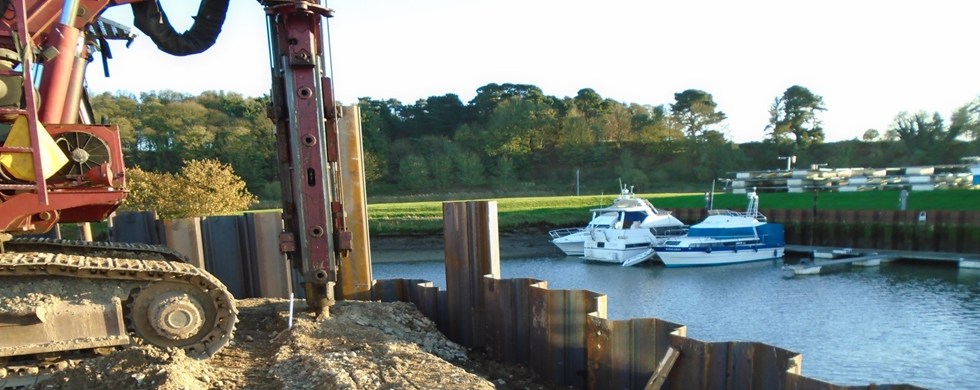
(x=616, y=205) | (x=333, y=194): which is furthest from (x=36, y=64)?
(x=616, y=205)

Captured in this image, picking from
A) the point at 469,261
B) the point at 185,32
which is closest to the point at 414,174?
the point at 469,261

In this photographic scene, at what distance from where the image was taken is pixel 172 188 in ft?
76.0

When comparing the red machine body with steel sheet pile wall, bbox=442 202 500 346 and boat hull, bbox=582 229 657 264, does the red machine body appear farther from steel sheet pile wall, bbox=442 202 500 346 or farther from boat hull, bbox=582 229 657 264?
boat hull, bbox=582 229 657 264

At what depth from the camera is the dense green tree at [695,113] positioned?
65812 millimetres

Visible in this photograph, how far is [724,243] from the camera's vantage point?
26.8 metres

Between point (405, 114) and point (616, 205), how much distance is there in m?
46.0

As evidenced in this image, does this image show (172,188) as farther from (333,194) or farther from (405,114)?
(405,114)

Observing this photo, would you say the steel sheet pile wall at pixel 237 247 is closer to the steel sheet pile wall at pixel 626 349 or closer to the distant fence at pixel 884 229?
the steel sheet pile wall at pixel 626 349

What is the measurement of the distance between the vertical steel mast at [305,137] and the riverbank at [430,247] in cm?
2465

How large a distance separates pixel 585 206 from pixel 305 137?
111 feet

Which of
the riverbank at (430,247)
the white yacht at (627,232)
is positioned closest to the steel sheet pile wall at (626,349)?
the white yacht at (627,232)

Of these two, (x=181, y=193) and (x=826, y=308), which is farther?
(x=181, y=193)

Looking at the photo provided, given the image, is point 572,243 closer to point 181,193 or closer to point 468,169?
point 181,193

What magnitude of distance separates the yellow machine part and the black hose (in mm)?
2029
